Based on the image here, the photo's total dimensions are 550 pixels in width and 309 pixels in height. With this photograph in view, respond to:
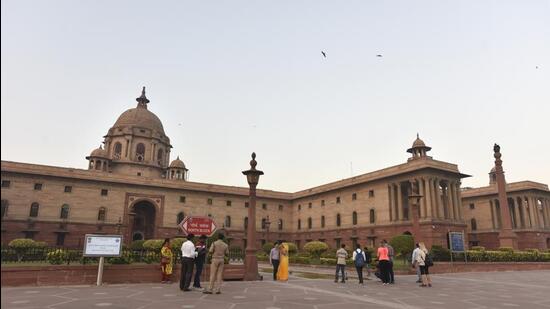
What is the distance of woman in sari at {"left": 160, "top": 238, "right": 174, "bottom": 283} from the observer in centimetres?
1342

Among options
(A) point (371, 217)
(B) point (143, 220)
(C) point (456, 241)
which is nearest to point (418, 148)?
(A) point (371, 217)

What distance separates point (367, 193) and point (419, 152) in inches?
326

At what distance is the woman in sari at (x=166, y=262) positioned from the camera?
1342 centimetres

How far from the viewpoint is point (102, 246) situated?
1256cm

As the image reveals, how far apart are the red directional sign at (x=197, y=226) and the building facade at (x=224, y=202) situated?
86.0 ft

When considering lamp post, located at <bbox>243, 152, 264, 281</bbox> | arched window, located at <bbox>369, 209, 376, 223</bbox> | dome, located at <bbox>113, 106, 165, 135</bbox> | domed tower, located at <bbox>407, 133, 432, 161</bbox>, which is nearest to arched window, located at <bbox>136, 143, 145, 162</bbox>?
dome, located at <bbox>113, 106, 165, 135</bbox>

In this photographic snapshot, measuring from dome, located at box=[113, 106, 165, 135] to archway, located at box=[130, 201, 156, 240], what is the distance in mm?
14799

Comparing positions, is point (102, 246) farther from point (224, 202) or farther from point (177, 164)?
point (177, 164)

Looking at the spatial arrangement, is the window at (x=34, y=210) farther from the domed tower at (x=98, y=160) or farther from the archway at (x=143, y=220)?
the domed tower at (x=98, y=160)

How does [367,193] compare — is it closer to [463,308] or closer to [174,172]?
[174,172]

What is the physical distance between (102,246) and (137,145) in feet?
151

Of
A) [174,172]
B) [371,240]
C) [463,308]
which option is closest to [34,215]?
[174,172]

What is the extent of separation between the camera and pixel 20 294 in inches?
389

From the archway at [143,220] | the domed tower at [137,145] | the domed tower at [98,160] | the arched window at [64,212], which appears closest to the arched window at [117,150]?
the domed tower at [137,145]
